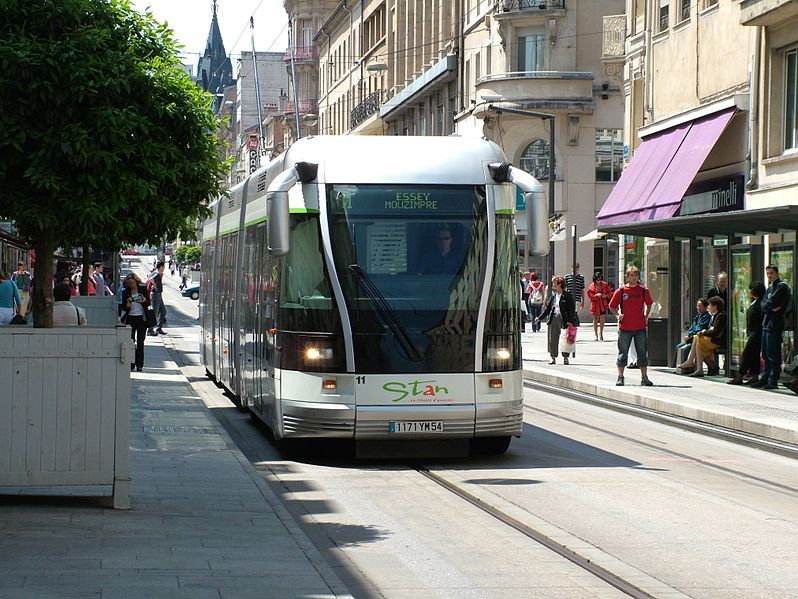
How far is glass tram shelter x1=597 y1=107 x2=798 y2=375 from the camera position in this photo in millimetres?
22672

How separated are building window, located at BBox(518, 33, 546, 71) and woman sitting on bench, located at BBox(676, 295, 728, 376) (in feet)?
97.6

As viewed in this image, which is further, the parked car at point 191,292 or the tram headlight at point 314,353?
the parked car at point 191,292

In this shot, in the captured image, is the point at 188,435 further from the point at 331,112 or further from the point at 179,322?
the point at 331,112

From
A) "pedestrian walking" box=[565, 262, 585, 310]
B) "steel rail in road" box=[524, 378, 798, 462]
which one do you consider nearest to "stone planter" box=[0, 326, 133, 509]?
"steel rail in road" box=[524, 378, 798, 462]

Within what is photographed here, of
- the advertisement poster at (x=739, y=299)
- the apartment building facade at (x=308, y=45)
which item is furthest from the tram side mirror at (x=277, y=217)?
the apartment building facade at (x=308, y=45)

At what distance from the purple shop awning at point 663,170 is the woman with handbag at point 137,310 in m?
9.55

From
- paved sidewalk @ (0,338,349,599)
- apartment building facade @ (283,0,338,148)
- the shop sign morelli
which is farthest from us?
apartment building facade @ (283,0,338,148)

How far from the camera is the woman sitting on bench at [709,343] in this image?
79.7ft

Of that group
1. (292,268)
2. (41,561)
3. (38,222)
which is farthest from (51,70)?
(41,561)

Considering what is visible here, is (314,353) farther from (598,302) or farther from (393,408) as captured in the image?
(598,302)

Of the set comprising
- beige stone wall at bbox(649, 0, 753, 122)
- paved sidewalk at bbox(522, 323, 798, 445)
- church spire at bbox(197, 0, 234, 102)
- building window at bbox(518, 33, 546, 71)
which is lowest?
paved sidewalk at bbox(522, 323, 798, 445)

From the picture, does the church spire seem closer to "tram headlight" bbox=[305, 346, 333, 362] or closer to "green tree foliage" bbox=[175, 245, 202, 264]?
"green tree foliage" bbox=[175, 245, 202, 264]

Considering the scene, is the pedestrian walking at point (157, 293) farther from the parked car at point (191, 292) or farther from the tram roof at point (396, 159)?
the parked car at point (191, 292)

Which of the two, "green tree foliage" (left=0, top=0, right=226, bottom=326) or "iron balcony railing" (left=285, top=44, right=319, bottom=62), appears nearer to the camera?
"green tree foliage" (left=0, top=0, right=226, bottom=326)
